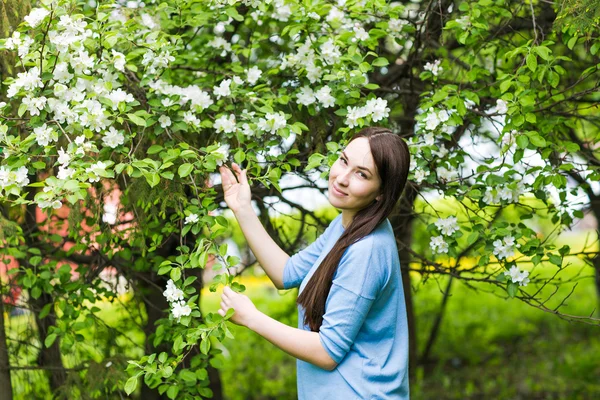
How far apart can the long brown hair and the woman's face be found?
0.02 meters

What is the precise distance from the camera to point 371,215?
90.0 inches

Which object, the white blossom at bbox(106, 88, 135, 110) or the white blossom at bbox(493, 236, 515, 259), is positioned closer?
the white blossom at bbox(106, 88, 135, 110)

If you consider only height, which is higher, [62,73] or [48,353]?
[62,73]

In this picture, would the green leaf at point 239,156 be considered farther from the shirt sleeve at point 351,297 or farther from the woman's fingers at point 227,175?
the shirt sleeve at point 351,297

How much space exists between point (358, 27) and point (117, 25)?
0.99 metres

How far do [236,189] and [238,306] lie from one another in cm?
54

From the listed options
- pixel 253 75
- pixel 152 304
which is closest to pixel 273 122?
pixel 253 75

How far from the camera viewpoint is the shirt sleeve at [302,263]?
2.57 metres

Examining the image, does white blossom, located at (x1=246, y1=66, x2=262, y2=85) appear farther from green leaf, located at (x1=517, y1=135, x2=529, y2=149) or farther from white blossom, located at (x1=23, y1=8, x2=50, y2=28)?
green leaf, located at (x1=517, y1=135, x2=529, y2=149)

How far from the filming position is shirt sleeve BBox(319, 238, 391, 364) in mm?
2133

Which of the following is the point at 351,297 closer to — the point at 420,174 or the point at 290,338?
the point at 290,338

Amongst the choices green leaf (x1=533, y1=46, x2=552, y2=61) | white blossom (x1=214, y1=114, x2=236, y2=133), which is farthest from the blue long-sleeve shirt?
green leaf (x1=533, y1=46, x2=552, y2=61)

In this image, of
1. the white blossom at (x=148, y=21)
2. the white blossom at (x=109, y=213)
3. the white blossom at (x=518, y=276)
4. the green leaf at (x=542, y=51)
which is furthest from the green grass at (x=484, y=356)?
the green leaf at (x=542, y=51)

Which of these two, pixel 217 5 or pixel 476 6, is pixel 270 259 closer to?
pixel 217 5
